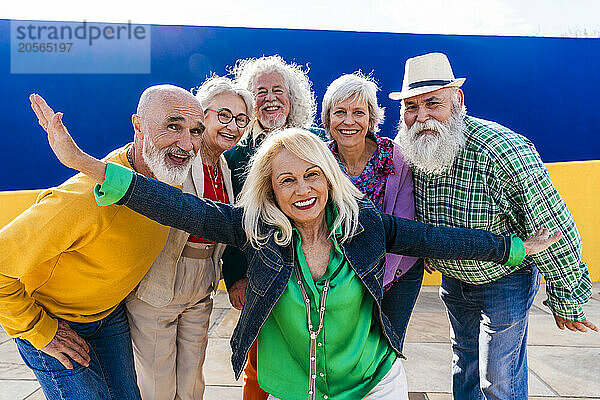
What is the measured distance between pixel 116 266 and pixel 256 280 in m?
0.59

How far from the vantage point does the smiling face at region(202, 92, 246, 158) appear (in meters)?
2.71

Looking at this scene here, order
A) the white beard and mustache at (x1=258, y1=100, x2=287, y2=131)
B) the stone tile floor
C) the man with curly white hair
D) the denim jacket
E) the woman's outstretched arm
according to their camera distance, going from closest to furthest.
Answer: the denim jacket, the woman's outstretched arm, the man with curly white hair, the white beard and mustache at (x1=258, y1=100, x2=287, y2=131), the stone tile floor

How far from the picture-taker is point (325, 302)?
206 centimetres

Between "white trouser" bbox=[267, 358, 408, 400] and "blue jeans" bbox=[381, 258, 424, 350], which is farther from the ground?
"blue jeans" bbox=[381, 258, 424, 350]

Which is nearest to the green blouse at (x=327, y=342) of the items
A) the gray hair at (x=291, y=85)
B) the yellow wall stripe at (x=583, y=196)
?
the gray hair at (x=291, y=85)

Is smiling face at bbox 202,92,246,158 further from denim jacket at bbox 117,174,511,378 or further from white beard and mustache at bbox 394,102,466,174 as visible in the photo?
white beard and mustache at bbox 394,102,466,174

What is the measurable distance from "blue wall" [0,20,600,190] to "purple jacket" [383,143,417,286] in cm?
378

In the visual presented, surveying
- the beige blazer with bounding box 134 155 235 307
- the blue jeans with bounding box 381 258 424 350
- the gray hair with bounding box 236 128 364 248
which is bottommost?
the blue jeans with bounding box 381 258 424 350

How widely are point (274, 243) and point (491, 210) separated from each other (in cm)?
111

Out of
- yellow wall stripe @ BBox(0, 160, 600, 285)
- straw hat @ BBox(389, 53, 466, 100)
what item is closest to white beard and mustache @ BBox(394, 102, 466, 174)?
straw hat @ BBox(389, 53, 466, 100)

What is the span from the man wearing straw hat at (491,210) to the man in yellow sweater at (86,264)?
1199 millimetres

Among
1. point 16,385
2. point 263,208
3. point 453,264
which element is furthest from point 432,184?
point 16,385

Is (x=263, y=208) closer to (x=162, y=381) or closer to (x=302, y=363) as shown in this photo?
(x=302, y=363)

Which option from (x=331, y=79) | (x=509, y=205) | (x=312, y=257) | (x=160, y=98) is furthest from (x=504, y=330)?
(x=331, y=79)
